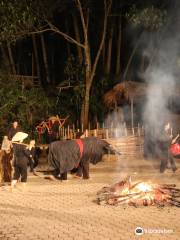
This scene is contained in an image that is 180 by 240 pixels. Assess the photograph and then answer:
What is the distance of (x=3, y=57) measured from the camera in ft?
97.3

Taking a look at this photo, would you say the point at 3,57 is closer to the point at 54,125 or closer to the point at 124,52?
the point at 124,52

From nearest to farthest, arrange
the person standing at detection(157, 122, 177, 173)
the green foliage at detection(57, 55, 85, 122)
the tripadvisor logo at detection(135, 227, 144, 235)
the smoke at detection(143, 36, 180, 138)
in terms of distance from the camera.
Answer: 1. the tripadvisor logo at detection(135, 227, 144, 235)
2. the person standing at detection(157, 122, 177, 173)
3. the smoke at detection(143, 36, 180, 138)
4. the green foliage at detection(57, 55, 85, 122)

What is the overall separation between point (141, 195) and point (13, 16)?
1279 cm

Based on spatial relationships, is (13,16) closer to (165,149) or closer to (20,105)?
(20,105)

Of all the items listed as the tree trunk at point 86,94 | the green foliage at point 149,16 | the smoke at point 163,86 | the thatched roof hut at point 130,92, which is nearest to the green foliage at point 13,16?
the tree trunk at point 86,94

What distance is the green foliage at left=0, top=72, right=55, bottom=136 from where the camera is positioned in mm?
21328

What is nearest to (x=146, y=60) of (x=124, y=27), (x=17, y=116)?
(x=124, y=27)

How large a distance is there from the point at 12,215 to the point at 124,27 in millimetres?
21198

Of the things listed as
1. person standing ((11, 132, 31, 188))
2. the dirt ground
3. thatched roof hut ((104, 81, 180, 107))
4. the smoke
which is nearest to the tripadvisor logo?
the dirt ground

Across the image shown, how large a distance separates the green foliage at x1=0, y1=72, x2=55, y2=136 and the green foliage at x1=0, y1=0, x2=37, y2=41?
190 cm

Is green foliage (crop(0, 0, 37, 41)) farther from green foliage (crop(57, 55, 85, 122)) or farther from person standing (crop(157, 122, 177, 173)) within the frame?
person standing (crop(157, 122, 177, 173))

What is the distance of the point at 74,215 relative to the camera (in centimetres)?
1008

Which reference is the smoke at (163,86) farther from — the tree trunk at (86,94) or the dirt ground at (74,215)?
the dirt ground at (74,215)

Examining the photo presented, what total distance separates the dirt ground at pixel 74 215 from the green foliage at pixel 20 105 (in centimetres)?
731
